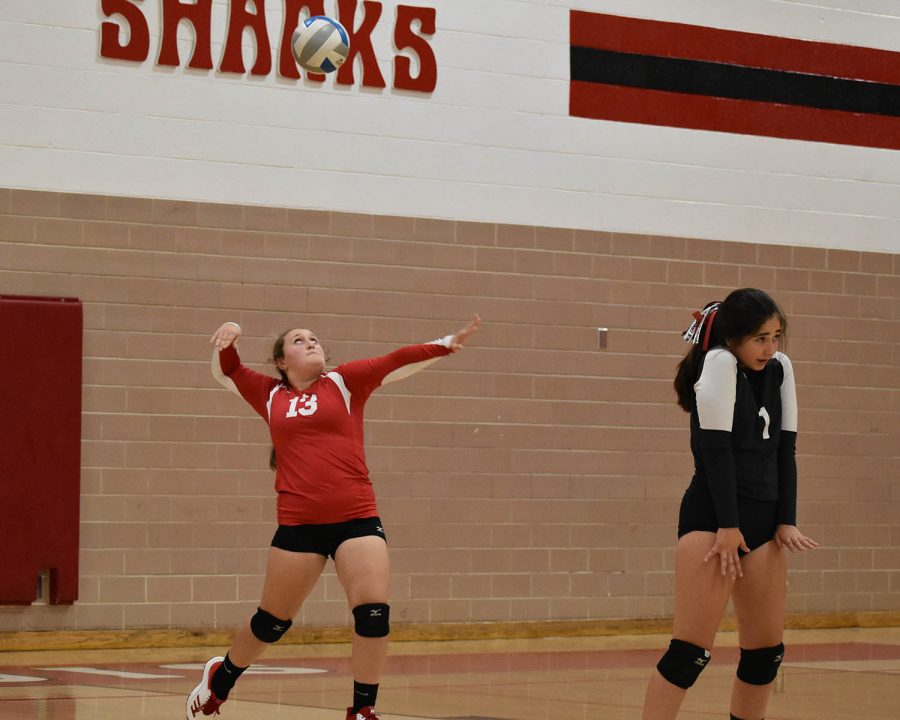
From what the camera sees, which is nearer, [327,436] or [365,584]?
[365,584]

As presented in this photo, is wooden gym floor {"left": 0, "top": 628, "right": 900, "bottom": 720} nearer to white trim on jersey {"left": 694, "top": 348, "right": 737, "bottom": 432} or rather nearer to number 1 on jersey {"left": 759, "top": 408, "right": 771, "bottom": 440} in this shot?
number 1 on jersey {"left": 759, "top": 408, "right": 771, "bottom": 440}

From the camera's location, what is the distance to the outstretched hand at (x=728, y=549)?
4.73 metres

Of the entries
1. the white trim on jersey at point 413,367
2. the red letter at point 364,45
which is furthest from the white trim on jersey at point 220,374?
the red letter at point 364,45

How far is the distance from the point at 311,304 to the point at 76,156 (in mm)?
1886

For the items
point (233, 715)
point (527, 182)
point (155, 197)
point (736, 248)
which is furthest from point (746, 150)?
point (233, 715)

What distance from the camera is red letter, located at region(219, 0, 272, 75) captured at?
9.84 metres

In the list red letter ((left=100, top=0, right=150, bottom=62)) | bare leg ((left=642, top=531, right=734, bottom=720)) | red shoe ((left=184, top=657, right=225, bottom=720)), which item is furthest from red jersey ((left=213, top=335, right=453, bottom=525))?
red letter ((left=100, top=0, right=150, bottom=62))

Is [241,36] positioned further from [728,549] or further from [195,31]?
[728,549]

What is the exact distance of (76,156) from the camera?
9.50 meters

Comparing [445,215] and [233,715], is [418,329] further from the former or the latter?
[233,715]

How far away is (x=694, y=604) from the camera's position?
4.82m

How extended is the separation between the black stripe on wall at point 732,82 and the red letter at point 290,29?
2075 millimetres

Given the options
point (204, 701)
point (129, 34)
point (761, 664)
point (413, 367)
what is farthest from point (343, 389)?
point (129, 34)

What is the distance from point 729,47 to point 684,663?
298 inches
